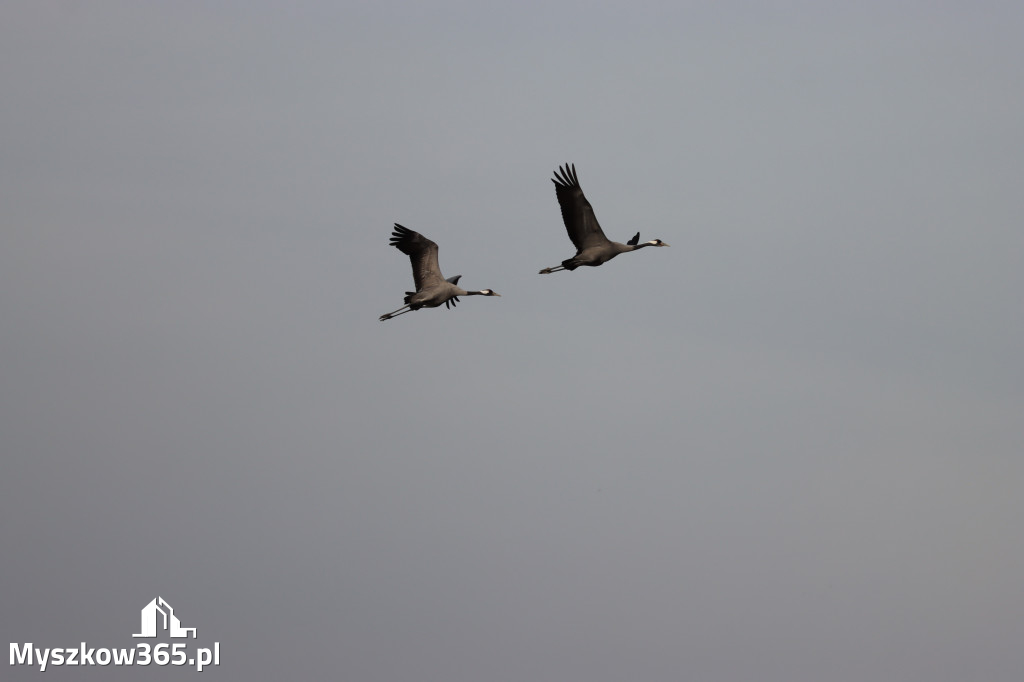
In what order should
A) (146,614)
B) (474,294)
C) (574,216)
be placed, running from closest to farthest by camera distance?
(574,216) < (474,294) < (146,614)

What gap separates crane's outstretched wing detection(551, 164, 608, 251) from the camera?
158 feet

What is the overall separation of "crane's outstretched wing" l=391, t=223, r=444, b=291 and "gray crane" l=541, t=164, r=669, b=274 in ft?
13.1

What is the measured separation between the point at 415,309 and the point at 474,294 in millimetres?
2570

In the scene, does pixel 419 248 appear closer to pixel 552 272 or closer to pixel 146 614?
pixel 552 272

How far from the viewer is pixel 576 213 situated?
4838cm

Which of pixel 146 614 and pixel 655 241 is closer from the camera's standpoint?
pixel 655 241

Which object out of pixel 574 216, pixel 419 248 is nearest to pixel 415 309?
pixel 419 248

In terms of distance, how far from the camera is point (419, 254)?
2002 inches

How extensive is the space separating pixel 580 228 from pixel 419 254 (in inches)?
214

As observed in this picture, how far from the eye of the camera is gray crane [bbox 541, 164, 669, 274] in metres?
48.2

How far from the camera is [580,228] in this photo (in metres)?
48.6

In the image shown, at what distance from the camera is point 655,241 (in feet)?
167

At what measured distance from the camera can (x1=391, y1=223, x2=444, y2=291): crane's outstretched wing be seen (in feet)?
167

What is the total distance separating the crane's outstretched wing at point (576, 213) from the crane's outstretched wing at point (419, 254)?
4.68 meters
